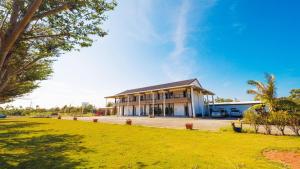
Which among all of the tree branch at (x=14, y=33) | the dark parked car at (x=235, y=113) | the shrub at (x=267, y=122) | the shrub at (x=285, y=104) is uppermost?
the tree branch at (x=14, y=33)

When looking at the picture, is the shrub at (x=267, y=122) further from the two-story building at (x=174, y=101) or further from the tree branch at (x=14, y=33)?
the two-story building at (x=174, y=101)

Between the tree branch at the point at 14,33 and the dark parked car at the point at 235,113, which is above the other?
the tree branch at the point at 14,33

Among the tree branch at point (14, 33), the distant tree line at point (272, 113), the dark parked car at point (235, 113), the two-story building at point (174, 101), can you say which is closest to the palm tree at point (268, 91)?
the distant tree line at point (272, 113)

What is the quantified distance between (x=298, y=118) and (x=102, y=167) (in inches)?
513

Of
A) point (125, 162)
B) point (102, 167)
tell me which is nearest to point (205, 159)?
point (125, 162)

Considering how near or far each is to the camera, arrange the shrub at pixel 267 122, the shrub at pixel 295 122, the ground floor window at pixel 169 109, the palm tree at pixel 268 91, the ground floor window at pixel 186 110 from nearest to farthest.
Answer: the shrub at pixel 295 122 < the shrub at pixel 267 122 < the palm tree at pixel 268 91 < the ground floor window at pixel 186 110 < the ground floor window at pixel 169 109

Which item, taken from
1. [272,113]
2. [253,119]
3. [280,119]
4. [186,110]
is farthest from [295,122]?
[186,110]

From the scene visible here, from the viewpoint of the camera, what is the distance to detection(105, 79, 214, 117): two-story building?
36219mm

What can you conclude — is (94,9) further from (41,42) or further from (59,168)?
(59,168)

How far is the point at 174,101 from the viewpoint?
125 ft

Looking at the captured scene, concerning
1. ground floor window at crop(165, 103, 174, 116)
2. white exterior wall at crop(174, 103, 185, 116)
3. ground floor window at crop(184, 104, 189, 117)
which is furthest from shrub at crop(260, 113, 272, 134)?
ground floor window at crop(165, 103, 174, 116)

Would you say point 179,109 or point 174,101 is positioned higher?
point 174,101

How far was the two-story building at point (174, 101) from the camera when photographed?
3622 cm

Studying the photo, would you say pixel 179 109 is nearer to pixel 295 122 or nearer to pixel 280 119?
pixel 280 119
